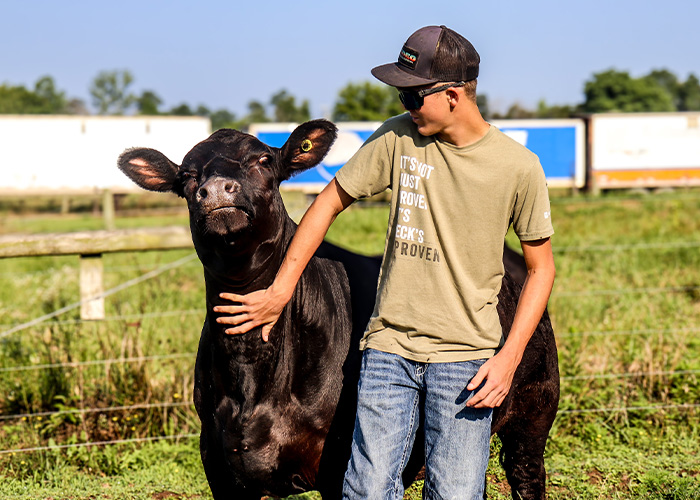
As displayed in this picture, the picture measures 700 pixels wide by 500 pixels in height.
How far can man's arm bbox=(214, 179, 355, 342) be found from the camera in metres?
2.79

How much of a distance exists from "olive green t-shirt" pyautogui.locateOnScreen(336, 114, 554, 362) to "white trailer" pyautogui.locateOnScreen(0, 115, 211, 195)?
2174 cm

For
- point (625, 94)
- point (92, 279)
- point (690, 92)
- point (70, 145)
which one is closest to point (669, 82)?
point (690, 92)

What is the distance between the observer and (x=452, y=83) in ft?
8.41

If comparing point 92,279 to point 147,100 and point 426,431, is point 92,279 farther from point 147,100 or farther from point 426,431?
point 147,100

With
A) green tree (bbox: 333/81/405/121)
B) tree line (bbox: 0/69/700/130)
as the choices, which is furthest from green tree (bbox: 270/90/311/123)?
green tree (bbox: 333/81/405/121)

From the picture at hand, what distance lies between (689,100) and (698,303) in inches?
4337

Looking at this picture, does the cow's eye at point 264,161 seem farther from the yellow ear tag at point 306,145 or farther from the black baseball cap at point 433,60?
the black baseball cap at point 433,60

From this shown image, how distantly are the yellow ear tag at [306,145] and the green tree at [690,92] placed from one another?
113m

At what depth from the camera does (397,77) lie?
2.56 metres

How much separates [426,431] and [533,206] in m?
0.87

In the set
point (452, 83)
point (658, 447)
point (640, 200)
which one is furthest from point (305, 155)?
point (640, 200)

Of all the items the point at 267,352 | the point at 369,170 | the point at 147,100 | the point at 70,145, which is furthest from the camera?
the point at 147,100

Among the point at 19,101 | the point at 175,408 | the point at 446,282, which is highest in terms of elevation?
the point at 19,101

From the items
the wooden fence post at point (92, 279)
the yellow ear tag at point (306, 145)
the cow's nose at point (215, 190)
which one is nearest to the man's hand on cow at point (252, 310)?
the cow's nose at point (215, 190)
